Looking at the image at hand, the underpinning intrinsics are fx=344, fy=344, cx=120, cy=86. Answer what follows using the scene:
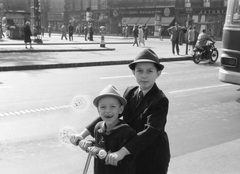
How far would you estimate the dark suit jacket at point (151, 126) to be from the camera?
2.27m

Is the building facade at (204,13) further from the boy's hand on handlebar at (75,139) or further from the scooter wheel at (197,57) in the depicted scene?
the boy's hand on handlebar at (75,139)

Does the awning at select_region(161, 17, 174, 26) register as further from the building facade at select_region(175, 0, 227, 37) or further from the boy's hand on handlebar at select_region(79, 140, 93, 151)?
the boy's hand on handlebar at select_region(79, 140, 93, 151)

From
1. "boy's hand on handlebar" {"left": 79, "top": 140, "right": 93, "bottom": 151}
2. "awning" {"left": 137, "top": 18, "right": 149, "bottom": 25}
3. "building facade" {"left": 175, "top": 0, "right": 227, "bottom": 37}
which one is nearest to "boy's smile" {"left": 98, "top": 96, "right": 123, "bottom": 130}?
"boy's hand on handlebar" {"left": 79, "top": 140, "right": 93, "bottom": 151}

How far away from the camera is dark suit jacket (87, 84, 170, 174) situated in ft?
7.45

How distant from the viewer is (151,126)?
2248 mm

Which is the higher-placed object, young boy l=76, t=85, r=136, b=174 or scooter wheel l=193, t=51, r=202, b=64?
young boy l=76, t=85, r=136, b=174

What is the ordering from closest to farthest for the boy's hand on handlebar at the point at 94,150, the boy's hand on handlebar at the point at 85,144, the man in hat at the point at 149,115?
A: the boy's hand on handlebar at the point at 94,150
the boy's hand on handlebar at the point at 85,144
the man in hat at the point at 149,115

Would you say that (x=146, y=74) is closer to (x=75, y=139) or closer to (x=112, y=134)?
(x=112, y=134)

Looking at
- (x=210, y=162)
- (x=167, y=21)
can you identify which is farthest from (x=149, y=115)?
(x=167, y=21)

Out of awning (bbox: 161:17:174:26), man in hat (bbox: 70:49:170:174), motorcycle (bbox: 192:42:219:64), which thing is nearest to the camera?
man in hat (bbox: 70:49:170:174)

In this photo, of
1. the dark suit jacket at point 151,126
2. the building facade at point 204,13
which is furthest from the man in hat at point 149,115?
A: the building facade at point 204,13

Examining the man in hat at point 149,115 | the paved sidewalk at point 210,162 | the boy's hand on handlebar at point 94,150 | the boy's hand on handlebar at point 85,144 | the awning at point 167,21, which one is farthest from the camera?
the awning at point 167,21

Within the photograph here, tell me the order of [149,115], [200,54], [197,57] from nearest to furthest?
1. [149,115]
2. [200,54]
3. [197,57]

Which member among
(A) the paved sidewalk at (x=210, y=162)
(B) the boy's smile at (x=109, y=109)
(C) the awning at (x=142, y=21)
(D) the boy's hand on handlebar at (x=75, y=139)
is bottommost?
(A) the paved sidewalk at (x=210, y=162)
